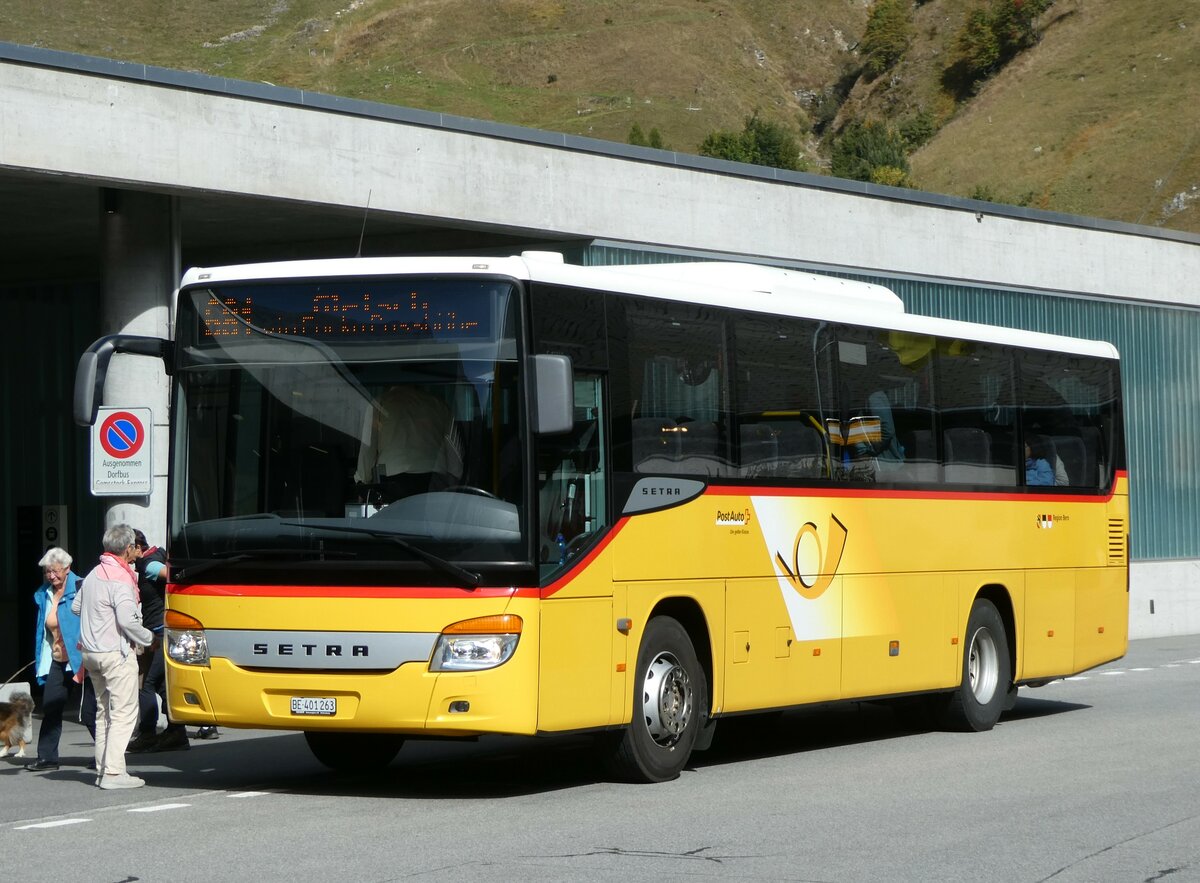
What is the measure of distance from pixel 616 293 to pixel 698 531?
5.69ft

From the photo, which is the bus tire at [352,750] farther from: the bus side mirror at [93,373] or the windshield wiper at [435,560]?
the bus side mirror at [93,373]

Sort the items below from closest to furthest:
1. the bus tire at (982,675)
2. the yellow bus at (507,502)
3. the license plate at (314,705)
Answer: the yellow bus at (507,502), the license plate at (314,705), the bus tire at (982,675)

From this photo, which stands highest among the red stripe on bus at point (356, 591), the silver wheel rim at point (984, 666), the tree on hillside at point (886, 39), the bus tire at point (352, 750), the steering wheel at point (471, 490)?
the tree on hillside at point (886, 39)

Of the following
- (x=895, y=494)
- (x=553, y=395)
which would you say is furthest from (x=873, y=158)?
(x=553, y=395)

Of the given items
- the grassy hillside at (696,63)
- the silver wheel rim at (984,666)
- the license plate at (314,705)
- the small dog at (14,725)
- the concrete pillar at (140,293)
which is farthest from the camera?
the grassy hillside at (696,63)

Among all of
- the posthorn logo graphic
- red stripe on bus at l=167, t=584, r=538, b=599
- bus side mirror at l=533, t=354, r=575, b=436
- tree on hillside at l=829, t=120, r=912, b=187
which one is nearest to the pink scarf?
red stripe on bus at l=167, t=584, r=538, b=599

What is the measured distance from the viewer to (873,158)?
130 m

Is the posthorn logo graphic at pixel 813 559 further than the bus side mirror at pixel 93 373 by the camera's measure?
Yes

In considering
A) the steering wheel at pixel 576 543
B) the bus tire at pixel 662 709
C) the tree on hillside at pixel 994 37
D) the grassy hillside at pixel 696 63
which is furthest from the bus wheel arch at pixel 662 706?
the tree on hillside at pixel 994 37

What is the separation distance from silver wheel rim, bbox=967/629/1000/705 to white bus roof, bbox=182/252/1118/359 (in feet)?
8.87

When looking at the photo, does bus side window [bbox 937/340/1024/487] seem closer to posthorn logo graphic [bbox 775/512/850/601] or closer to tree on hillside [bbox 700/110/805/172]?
posthorn logo graphic [bbox 775/512/850/601]

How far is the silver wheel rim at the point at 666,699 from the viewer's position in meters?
12.0

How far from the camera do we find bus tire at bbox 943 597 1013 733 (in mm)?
16125

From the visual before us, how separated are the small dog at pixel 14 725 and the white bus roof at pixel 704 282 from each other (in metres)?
4.61
